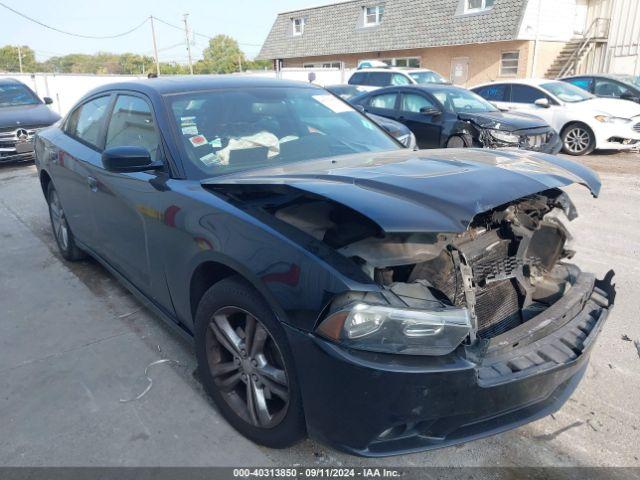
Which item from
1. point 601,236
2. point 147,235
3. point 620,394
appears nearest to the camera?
point 620,394

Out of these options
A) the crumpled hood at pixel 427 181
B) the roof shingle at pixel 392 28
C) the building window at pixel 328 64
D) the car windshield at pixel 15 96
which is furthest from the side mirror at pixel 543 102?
the building window at pixel 328 64

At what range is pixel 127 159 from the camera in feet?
8.91

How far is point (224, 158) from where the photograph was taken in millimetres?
2896

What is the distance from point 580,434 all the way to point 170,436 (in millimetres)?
1983

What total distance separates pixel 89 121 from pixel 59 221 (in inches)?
47.0

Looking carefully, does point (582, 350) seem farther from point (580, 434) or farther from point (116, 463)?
point (116, 463)

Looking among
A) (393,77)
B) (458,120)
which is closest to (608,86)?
(393,77)

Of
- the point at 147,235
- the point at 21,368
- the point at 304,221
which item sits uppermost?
the point at 304,221

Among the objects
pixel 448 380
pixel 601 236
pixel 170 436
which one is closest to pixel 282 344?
pixel 448 380

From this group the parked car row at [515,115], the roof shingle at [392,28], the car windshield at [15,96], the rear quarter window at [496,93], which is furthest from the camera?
the roof shingle at [392,28]

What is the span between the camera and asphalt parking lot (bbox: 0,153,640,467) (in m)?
2.36

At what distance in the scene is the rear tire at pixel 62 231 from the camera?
460 cm

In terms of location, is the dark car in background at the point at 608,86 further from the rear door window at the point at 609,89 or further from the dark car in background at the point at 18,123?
the dark car in background at the point at 18,123

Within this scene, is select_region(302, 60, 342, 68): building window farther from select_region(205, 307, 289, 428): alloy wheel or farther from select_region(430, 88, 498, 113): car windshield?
select_region(205, 307, 289, 428): alloy wheel
